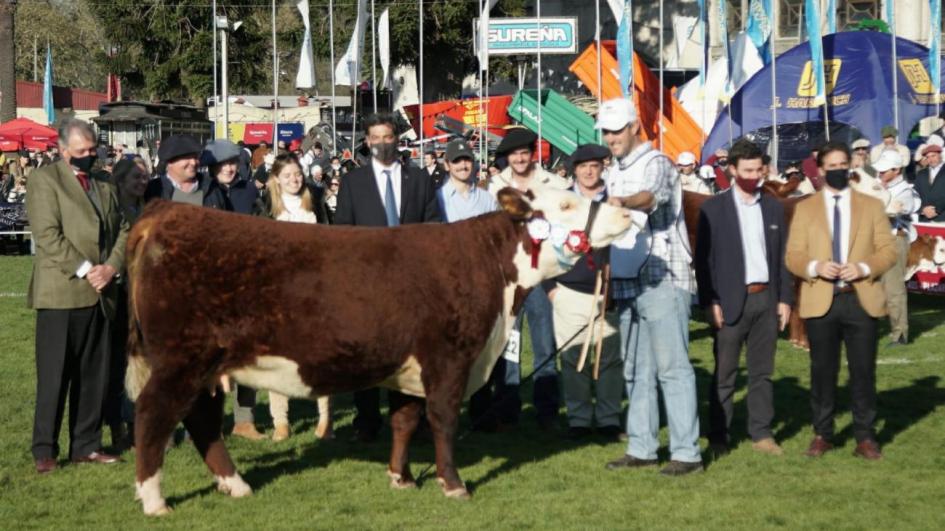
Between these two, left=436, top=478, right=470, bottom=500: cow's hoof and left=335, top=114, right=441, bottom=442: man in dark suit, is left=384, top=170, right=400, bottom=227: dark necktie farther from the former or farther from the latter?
left=436, top=478, right=470, bottom=500: cow's hoof

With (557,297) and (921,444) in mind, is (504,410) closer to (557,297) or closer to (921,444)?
(557,297)

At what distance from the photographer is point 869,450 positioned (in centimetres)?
923

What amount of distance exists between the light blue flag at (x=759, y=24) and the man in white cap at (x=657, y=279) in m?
21.7

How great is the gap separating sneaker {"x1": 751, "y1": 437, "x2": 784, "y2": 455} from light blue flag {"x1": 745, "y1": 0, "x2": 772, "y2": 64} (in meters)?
21.2

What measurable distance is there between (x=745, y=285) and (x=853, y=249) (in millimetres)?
812

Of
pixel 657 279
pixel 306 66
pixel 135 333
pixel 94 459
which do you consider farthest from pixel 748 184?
pixel 306 66

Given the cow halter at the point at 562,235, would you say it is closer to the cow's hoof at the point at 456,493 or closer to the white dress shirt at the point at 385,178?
the cow's hoof at the point at 456,493

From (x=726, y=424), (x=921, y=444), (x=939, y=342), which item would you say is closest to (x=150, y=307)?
(x=726, y=424)

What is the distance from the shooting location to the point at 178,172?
955 cm

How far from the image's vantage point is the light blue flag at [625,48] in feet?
96.2

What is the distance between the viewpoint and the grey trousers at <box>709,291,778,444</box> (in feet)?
30.7

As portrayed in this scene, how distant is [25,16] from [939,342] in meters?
79.4

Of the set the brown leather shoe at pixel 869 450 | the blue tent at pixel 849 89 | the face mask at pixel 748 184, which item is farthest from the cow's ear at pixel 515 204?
the blue tent at pixel 849 89

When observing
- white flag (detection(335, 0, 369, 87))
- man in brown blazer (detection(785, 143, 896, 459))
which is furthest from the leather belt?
white flag (detection(335, 0, 369, 87))
